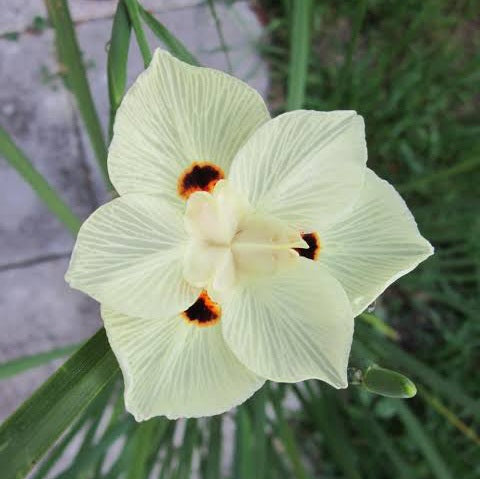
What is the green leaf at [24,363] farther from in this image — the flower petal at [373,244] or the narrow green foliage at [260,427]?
the flower petal at [373,244]

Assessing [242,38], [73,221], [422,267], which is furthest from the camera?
[242,38]

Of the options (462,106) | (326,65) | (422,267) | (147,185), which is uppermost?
(147,185)

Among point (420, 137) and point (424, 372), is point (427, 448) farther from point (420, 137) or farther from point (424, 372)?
point (420, 137)

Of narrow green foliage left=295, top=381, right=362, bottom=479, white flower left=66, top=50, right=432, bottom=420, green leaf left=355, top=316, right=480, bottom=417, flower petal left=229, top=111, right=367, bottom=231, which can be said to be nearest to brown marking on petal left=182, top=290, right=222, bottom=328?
white flower left=66, top=50, right=432, bottom=420

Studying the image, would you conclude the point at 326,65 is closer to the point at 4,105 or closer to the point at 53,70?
the point at 53,70

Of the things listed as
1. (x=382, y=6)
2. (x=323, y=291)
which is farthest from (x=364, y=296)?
(x=382, y=6)

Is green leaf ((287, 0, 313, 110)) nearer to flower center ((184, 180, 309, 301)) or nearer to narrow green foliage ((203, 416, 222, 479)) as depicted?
flower center ((184, 180, 309, 301))
